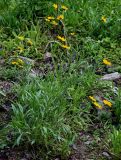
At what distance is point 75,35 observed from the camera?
17.6 feet

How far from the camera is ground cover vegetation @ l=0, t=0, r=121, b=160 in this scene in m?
3.72

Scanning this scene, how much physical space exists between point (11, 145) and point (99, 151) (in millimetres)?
797

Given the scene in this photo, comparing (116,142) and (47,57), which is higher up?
(47,57)

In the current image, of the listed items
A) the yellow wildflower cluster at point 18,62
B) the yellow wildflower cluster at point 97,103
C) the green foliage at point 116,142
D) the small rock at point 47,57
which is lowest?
the green foliage at point 116,142

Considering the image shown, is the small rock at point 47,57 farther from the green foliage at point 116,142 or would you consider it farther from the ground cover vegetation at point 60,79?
the green foliage at point 116,142

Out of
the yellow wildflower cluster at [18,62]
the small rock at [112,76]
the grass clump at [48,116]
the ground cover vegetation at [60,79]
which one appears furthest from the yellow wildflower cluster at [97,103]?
the yellow wildflower cluster at [18,62]

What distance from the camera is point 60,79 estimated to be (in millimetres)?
4320

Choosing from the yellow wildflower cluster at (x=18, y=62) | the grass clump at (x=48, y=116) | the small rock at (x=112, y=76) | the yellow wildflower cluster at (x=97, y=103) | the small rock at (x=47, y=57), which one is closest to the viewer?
the grass clump at (x=48, y=116)

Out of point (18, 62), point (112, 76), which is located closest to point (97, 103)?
point (112, 76)

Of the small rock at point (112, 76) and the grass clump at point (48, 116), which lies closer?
the grass clump at point (48, 116)

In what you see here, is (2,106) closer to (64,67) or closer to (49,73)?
(49,73)

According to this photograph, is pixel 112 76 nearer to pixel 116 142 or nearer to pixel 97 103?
pixel 97 103

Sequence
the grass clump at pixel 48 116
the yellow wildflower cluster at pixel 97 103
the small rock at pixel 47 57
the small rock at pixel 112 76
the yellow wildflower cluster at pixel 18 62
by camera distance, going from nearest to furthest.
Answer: the grass clump at pixel 48 116, the yellow wildflower cluster at pixel 97 103, the yellow wildflower cluster at pixel 18 62, the small rock at pixel 112 76, the small rock at pixel 47 57

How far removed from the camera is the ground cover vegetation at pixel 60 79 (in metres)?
3.72
